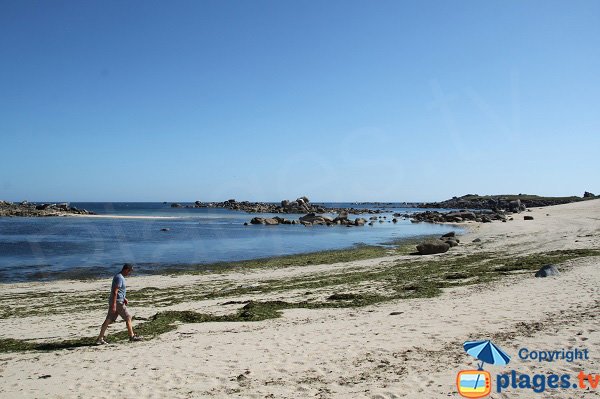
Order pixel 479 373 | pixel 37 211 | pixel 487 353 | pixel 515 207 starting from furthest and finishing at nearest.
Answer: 1. pixel 37 211
2. pixel 515 207
3. pixel 487 353
4. pixel 479 373

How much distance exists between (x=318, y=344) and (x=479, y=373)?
148 inches

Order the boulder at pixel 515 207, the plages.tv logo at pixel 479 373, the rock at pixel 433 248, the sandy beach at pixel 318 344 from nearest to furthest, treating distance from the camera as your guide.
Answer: the plages.tv logo at pixel 479 373, the sandy beach at pixel 318 344, the rock at pixel 433 248, the boulder at pixel 515 207

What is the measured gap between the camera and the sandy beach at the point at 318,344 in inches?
306

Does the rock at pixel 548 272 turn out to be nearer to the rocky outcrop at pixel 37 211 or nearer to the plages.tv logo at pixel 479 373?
the plages.tv logo at pixel 479 373

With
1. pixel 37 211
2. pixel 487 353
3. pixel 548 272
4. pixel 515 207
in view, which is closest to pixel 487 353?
pixel 487 353

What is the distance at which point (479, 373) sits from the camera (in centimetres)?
782

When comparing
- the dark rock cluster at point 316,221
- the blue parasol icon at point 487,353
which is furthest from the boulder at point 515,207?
the blue parasol icon at point 487,353

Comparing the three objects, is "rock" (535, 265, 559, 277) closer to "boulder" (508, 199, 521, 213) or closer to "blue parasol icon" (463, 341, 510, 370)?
"blue parasol icon" (463, 341, 510, 370)

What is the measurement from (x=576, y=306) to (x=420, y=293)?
5.21 meters

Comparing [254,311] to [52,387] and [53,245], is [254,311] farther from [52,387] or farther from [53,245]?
[53,245]

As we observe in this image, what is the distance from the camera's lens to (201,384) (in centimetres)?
802

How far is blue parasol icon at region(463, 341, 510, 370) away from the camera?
26.9ft

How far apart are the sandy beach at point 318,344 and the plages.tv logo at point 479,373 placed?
15 cm

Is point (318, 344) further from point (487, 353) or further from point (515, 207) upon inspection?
point (515, 207)
